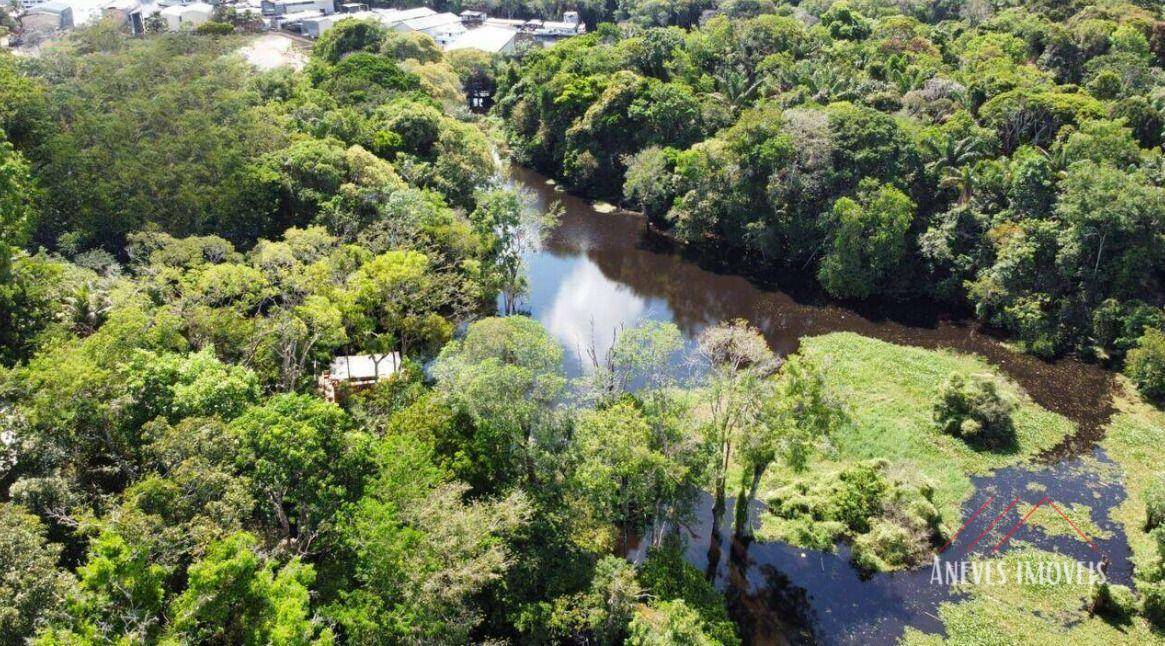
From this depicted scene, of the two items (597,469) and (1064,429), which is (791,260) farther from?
(597,469)

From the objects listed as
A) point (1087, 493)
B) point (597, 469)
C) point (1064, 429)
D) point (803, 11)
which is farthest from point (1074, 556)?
point (803, 11)

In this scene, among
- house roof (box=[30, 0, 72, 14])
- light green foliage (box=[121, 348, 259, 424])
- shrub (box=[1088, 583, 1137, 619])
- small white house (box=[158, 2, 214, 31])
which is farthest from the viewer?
small white house (box=[158, 2, 214, 31])

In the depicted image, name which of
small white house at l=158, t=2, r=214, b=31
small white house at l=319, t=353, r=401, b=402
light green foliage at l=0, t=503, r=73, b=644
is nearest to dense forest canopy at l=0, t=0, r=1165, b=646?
light green foliage at l=0, t=503, r=73, b=644

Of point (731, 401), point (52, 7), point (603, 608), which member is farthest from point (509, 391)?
point (52, 7)

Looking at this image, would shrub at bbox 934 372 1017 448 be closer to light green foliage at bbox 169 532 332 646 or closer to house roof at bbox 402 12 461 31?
light green foliage at bbox 169 532 332 646

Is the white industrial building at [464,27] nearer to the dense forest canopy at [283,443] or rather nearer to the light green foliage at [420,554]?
the dense forest canopy at [283,443]

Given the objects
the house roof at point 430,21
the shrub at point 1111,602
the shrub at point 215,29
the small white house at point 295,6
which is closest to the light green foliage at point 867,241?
the shrub at point 1111,602

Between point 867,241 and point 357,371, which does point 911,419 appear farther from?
point 357,371
